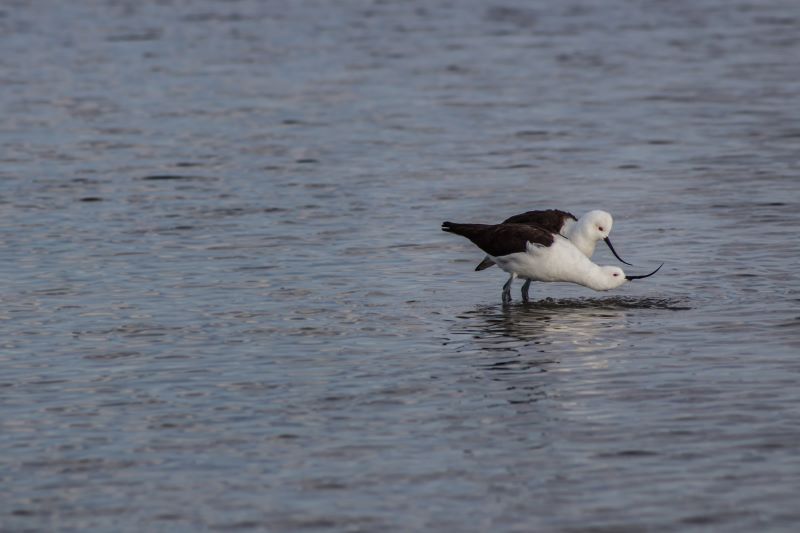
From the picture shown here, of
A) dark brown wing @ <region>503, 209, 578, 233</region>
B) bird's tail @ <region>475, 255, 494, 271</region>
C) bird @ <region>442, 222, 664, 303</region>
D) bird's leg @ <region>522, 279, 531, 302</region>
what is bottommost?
bird's leg @ <region>522, 279, 531, 302</region>

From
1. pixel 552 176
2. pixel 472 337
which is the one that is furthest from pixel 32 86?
pixel 472 337

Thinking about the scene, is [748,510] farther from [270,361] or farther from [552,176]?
[552,176]

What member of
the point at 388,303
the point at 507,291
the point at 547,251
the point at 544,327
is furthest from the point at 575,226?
the point at 388,303

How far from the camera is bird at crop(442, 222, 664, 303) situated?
1714cm

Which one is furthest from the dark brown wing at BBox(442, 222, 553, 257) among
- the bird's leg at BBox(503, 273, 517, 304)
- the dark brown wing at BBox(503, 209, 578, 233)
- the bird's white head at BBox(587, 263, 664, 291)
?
Result: the bird's white head at BBox(587, 263, 664, 291)

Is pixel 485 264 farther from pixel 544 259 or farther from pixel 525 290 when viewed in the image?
pixel 544 259

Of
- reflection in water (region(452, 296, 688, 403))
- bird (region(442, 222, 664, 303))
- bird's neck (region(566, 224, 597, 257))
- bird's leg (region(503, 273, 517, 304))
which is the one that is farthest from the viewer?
bird's neck (region(566, 224, 597, 257))

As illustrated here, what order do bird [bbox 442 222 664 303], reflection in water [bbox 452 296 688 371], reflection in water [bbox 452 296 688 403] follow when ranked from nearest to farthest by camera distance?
reflection in water [bbox 452 296 688 403] < reflection in water [bbox 452 296 688 371] < bird [bbox 442 222 664 303]

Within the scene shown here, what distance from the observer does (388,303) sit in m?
17.3

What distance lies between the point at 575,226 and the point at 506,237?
103 centimetres

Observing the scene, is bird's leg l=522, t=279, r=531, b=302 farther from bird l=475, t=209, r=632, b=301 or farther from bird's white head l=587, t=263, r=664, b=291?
bird's white head l=587, t=263, r=664, b=291

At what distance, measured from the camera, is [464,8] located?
51531 mm

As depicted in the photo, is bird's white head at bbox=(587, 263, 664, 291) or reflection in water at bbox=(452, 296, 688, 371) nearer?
reflection in water at bbox=(452, 296, 688, 371)

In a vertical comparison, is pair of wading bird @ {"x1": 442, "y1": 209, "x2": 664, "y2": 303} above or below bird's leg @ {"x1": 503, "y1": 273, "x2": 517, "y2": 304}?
above
